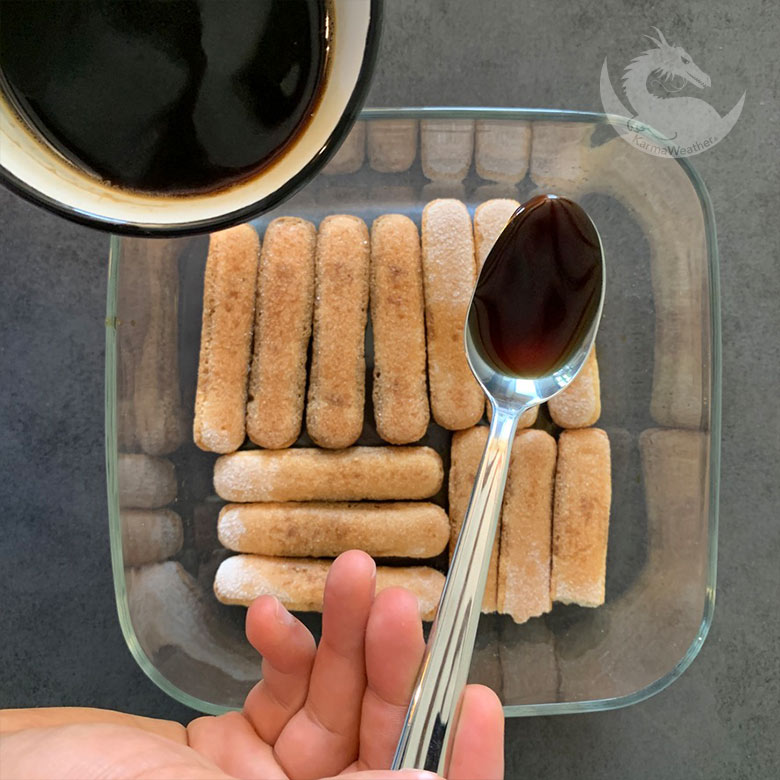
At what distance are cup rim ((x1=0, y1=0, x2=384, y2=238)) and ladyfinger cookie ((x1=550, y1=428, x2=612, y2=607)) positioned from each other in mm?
484

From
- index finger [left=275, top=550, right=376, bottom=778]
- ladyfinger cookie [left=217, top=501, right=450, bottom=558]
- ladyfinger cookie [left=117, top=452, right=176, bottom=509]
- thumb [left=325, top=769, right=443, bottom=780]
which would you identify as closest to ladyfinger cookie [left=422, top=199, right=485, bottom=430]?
ladyfinger cookie [left=217, top=501, right=450, bottom=558]

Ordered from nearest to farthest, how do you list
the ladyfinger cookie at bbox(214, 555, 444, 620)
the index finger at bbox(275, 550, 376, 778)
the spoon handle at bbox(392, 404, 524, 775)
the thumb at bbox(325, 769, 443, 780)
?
the thumb at bbox(325, 769, 443, 780) < the spoon handle at bbox(392, 404, 524, 775) < the index finger at bbox(275, 550, 376, 778) < the ladyfinger cookie at bbox(214, 555, 444, 620)

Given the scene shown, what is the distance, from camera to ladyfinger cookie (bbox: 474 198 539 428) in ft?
2.84

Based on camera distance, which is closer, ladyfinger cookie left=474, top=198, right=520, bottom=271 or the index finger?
the index finger

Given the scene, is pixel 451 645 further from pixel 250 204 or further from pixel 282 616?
pixel 250 204

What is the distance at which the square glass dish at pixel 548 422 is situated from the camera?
867 millimetres

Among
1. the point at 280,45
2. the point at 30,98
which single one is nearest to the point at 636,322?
the point at 280,45

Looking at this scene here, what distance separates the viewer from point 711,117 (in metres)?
0.93

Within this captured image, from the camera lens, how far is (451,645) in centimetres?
62

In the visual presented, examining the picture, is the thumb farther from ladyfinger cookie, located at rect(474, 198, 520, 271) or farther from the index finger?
ladyfinger cookie, located at rect(474, 198, 520, 271)

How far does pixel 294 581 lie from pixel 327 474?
0.13 metres

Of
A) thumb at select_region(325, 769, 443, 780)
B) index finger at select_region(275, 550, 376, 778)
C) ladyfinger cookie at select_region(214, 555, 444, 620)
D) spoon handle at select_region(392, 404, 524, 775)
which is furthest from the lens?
ladyfinger cookie at select_region(214, 555, 444, 620)

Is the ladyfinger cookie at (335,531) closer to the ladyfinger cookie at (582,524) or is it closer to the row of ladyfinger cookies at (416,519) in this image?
the row of ladyfinger cookies at (416,519)

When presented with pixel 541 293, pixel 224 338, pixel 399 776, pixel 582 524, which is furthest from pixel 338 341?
pixel 399 776
